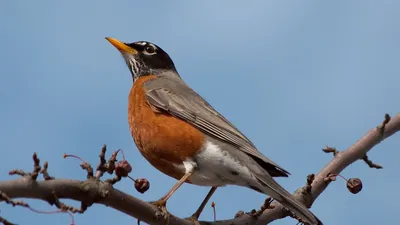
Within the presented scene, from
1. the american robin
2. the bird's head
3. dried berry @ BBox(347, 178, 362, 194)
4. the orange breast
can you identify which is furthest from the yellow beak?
dried berry @ BBox(347, 178, 362, 194)

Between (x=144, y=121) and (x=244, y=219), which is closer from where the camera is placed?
(x=244, y=219)

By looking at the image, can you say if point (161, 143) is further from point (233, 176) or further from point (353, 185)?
point (353, 185)

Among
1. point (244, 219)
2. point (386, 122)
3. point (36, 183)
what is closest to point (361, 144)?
point (386, 122)

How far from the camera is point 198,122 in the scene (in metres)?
4.76

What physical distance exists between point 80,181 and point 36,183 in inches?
10.3

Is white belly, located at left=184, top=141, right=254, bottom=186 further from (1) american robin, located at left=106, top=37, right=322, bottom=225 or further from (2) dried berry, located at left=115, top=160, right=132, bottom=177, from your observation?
(2) dried berry, located at left=115, top=160, right=132, bottom=177

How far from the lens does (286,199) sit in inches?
153

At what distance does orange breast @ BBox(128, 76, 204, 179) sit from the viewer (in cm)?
449

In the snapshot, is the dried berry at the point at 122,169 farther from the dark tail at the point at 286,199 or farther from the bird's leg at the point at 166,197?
the dark tail at the point at 286,199

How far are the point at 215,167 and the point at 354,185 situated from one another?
0.99 metres

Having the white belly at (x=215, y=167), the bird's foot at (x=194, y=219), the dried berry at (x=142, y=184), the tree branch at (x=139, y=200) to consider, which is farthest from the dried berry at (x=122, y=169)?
the white belly at (x=215, y=167)

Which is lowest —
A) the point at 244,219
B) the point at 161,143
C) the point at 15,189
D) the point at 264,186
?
the point at 15,189

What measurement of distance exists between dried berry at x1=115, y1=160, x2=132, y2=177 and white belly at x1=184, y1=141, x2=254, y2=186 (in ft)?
4.60

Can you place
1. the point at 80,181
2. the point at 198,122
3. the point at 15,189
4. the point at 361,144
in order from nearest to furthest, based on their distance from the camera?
the point at 15,189 → the point at 80,181 → the point at 361,144 → the point at 198,122
